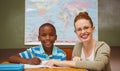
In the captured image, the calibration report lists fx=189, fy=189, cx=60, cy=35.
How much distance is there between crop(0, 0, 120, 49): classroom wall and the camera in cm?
247

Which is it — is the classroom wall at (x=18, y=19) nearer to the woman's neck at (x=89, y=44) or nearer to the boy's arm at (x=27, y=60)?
the woman's neck at (x=89, y=44)

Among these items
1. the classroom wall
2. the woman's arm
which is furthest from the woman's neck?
the classroom wall

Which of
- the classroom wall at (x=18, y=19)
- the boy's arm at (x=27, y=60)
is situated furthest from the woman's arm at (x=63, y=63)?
the classroom wall at (x=18, y=19)

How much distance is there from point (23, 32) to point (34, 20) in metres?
0.21

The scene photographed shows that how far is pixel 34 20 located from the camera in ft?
8.13

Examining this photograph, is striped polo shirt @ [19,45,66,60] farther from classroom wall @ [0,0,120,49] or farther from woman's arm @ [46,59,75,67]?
classroom wall @ [0,0,120,49]

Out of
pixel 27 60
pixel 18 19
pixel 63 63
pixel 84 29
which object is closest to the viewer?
pixel 63 63

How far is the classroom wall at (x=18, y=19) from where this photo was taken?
247 cm

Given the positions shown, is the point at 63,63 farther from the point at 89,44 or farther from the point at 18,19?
the point at 18,19

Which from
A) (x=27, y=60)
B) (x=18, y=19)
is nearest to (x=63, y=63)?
(x=27, y=60)

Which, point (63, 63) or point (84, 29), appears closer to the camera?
point (63, 63)

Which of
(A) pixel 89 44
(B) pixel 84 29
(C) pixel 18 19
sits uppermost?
(C) pixel 18 19

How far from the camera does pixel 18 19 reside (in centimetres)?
248

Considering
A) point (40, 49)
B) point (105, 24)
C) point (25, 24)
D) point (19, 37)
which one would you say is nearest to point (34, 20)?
point (25, 24)
